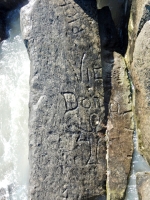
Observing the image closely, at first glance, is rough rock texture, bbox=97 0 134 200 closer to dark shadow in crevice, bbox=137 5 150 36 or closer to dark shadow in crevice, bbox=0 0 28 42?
dark shadow in crevice, bbox=137 5 150 36

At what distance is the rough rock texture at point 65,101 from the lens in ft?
12.7

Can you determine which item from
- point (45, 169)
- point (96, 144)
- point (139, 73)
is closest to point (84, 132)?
point (96, 144)

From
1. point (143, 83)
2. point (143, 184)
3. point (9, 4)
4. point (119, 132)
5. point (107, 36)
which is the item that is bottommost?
point (143, 184)

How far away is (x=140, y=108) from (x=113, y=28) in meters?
1.05

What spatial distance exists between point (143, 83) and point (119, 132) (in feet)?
2.13

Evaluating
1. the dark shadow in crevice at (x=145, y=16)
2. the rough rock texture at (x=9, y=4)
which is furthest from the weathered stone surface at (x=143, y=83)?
the rough rock texture at (x=9, y=4)

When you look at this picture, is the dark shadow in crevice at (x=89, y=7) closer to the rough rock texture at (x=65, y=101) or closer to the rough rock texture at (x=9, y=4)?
the rough rock texture at (x=65, y=101)

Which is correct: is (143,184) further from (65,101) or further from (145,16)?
(145,16)

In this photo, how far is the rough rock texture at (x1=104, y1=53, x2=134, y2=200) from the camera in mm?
4035

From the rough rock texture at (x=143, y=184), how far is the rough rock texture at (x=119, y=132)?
169mm

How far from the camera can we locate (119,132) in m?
4.14

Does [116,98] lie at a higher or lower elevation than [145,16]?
lower

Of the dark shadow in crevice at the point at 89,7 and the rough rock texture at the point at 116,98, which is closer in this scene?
the rough rock texture at the point at 116,98

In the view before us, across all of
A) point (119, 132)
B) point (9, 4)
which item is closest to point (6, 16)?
point (9, 4)
